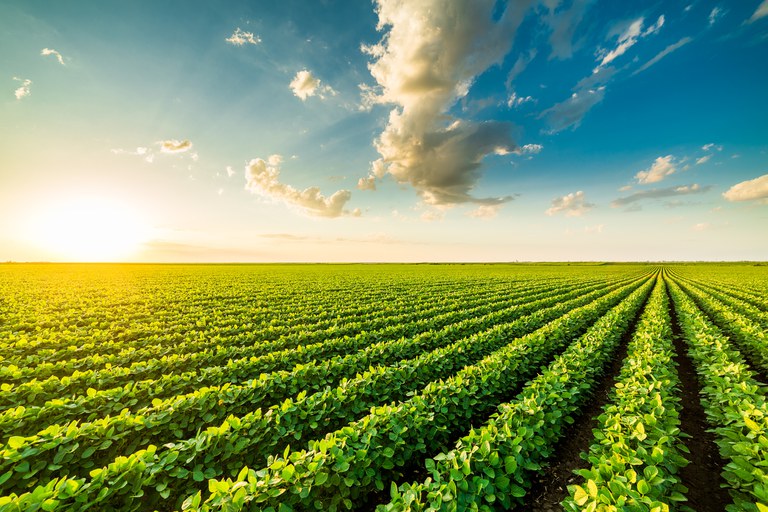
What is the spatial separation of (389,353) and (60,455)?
7.26 m

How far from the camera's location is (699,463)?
5.73m

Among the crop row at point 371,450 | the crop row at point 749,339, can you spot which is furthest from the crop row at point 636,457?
the crop row at point 749,339

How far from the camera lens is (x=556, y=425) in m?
5.69

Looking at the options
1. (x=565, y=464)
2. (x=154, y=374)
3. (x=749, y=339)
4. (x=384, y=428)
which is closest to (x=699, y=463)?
(x=565, y=464)

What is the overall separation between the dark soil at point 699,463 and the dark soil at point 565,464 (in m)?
1.46

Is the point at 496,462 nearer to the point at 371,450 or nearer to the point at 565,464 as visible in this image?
the point at 371,450

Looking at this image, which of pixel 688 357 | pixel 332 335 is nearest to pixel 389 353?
pixel 332 335

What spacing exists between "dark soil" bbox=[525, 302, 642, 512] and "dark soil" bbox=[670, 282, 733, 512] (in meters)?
1.46

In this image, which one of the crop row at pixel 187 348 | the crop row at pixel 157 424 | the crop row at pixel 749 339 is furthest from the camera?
the crop row at pixel 749 339

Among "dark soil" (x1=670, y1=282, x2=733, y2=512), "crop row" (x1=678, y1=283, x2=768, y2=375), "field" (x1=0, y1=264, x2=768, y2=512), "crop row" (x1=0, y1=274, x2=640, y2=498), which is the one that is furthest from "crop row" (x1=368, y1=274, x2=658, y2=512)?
"crop row" (x1=678, y1=283, x2=768, y2=375)

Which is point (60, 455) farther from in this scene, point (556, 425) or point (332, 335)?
point (332, 335)

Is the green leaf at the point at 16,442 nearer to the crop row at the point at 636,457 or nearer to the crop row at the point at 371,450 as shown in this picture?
the crop row at the point at 371,450

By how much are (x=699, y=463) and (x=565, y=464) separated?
2.62 m

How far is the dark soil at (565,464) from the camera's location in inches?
185
